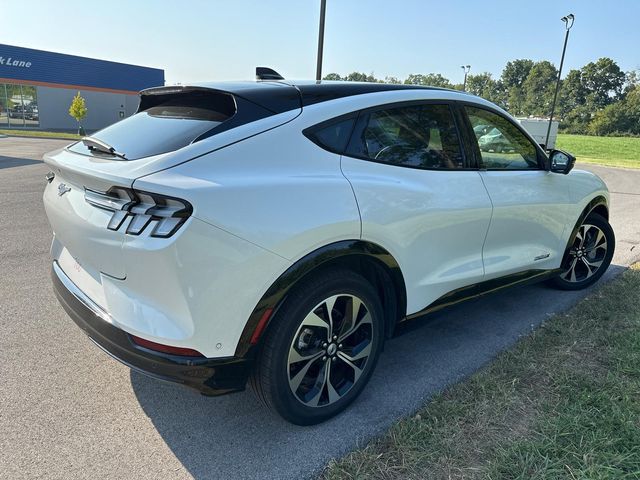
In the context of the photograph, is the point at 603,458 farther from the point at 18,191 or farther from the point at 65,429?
the point at 18,191

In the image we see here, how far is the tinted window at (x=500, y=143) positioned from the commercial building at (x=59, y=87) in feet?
133

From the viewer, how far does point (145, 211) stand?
1952 millimetres

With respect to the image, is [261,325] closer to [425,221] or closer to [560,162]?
[425,221]

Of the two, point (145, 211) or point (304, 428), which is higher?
point (145, 211)

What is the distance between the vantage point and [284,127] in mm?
2301

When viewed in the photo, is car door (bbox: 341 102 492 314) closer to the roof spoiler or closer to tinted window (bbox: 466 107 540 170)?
tinted window (bbox: 466 107 540 170)

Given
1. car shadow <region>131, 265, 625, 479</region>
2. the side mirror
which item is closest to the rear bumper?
Result: car shadow <region>131, 265, 625, 479</region>

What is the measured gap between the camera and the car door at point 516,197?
3.32m

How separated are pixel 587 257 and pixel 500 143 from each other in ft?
6.27

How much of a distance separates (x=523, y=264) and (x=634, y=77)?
114467 mm

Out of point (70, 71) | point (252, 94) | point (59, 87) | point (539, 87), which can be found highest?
point (539, 87)

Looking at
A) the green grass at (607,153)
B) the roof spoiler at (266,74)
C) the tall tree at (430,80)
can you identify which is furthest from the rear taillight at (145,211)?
the tall tree at (430,80)

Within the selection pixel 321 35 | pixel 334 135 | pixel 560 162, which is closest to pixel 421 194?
pixel 334 135

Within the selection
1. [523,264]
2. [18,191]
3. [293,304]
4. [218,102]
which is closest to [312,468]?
[293,304]
